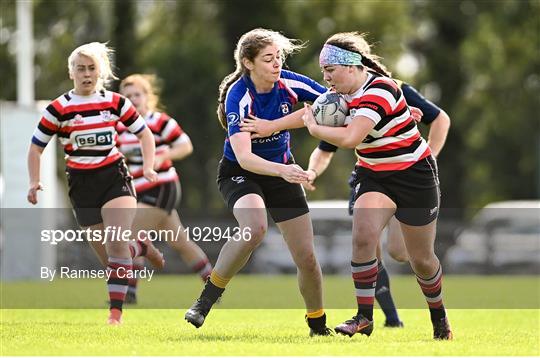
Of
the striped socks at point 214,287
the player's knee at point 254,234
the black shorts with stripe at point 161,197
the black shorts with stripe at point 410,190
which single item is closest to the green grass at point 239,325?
the striped socks at point 214,287

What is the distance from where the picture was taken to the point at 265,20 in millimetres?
37094

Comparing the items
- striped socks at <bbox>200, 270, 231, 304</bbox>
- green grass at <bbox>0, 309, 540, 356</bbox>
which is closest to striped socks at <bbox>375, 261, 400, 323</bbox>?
green grass at <bbox>0, 309, 540, 356</bbox>

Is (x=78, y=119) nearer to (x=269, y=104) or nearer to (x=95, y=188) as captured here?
(x=95, y=188)

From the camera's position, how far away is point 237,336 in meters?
8.73

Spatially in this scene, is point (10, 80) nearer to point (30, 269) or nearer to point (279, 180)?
point (30, 269)

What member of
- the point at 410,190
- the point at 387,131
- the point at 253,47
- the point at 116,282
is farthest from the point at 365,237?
the point at 116,282

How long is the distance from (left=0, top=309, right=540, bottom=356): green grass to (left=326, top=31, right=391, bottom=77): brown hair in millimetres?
1860

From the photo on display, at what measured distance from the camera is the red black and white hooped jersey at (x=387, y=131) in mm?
8094

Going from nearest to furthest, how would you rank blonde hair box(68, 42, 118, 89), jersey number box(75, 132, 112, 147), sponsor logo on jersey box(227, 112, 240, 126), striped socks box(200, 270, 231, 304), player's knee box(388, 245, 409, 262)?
sponsor logo on jersey box(227, 112, 240, 126)
striped socks box(200, 270, 231, 304)
blonde hair box(68, 42, 118, 89)
jersey number box(75, 132, 112, 147)
player's knee box(388, 245, 409, 262)

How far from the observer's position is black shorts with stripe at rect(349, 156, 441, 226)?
827cm

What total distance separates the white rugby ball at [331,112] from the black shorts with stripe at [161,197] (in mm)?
4404

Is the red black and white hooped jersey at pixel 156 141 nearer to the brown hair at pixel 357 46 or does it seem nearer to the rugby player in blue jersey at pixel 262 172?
the rugby player in blue jersey at pixel 262 172

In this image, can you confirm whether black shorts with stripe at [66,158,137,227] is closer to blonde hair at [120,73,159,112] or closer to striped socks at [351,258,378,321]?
striped socks at [351,258,378,321]

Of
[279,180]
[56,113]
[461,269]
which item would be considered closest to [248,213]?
[279,180]
